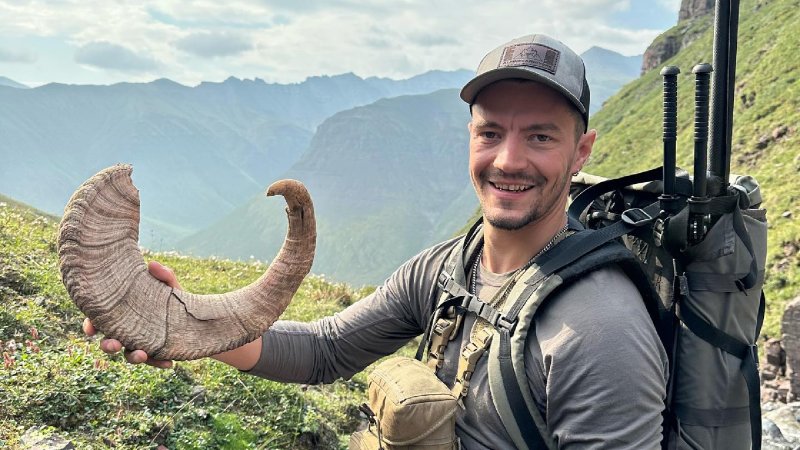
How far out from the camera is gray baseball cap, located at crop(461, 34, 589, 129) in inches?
119

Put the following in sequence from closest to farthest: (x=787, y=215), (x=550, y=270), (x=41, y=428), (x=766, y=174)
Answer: (x=550, y=270)
(x=41, y=428)
(x=787, y=215)
(x=766, y=174)

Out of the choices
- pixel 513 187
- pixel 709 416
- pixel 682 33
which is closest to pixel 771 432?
pixel 709 416

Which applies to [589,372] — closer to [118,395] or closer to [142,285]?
[142,285]

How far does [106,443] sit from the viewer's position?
4.63 m

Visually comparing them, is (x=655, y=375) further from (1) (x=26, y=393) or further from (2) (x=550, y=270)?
(1) (x=26, y=393)

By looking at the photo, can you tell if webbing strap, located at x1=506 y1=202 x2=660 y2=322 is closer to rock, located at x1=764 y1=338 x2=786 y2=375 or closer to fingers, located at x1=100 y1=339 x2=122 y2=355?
fingers, located at x1=100 y1=339 x2=122 y2=355

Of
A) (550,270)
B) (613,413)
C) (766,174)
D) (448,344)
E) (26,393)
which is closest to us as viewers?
(613,413)

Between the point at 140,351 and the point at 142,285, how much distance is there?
0.33 m

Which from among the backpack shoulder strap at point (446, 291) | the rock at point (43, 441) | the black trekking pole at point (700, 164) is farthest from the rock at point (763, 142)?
the rock at point (43, 441)

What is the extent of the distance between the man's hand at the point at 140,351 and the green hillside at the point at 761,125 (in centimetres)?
1954

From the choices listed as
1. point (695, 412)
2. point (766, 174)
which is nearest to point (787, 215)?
point (766, 174)

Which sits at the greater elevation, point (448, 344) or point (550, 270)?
point (550, 270)

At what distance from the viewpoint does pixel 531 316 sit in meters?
2.78

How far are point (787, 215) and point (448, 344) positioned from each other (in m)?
26.4
